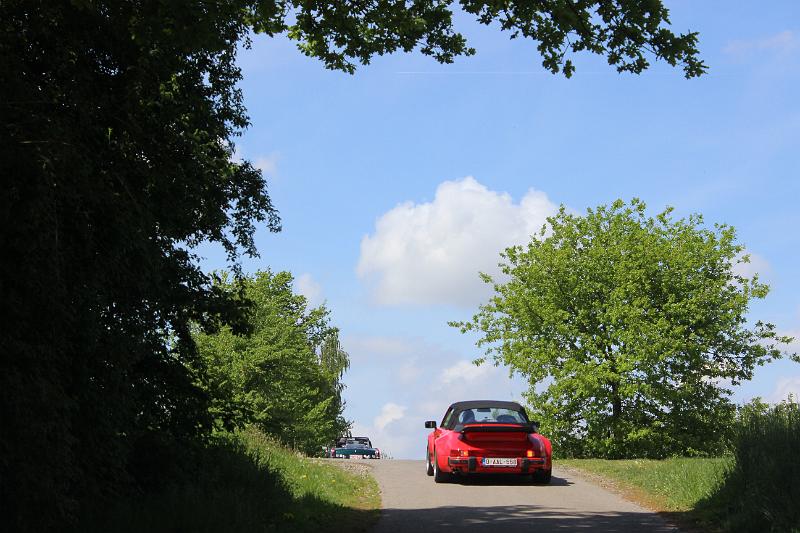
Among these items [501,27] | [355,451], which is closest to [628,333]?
[355,451]

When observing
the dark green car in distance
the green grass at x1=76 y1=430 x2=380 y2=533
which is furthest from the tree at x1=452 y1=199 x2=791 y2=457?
the green grass at x1=76 y1=430 x2=380 y2=533

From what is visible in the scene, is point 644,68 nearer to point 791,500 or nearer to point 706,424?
point 791,500

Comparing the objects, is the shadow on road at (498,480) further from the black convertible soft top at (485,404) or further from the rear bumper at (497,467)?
the black convertible soft top at (485,404)

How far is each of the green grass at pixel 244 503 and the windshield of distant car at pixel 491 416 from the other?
7.67ft

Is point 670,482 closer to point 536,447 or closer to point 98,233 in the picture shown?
point 536,447

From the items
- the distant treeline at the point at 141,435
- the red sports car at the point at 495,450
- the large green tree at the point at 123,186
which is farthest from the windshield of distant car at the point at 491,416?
the large green tree at the point at 123,186

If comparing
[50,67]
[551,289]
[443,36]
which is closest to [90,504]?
[50,67]

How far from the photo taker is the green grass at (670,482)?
13.6 metres

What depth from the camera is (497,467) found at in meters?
17.1

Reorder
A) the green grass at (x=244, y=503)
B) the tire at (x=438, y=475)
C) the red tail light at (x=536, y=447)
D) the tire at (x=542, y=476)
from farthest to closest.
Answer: the tire at (x=438, y=475), the tire at (x=542, y=476), the red tail light at (x=536, y=447), the green grass at (x=244, y=503)

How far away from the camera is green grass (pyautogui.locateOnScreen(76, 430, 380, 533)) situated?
30.1 feet

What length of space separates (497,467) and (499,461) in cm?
13

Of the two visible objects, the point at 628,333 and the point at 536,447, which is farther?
the point at 628,333

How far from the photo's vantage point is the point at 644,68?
35.8ft
